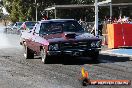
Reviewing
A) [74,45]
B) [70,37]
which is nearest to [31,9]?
[70,37]

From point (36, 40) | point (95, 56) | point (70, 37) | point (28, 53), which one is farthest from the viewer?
point (28, 53)

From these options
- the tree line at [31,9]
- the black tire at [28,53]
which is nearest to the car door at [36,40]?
the black tire at [28,53]

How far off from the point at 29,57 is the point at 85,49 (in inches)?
131

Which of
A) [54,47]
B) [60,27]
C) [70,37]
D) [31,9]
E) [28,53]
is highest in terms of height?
[31,9]

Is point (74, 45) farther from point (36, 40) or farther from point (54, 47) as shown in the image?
point (36, 40)

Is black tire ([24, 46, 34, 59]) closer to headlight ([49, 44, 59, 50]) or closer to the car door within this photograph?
the car door

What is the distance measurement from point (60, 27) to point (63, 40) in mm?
1288

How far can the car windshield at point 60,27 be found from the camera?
1442 cm

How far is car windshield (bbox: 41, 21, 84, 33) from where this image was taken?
47.3 feet

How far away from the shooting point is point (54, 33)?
14180mm

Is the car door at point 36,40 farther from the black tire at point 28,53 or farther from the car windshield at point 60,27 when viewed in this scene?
the black tire at point 28,53

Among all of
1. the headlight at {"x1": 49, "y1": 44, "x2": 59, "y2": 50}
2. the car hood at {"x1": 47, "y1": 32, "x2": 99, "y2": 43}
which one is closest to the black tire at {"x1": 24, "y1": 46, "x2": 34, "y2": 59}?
the car hood at {"x1": 47, "y1": 32, "x2": 99, "y2": 43}

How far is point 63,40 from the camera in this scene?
13.3 meters

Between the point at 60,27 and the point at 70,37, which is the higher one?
the point at 60,27
